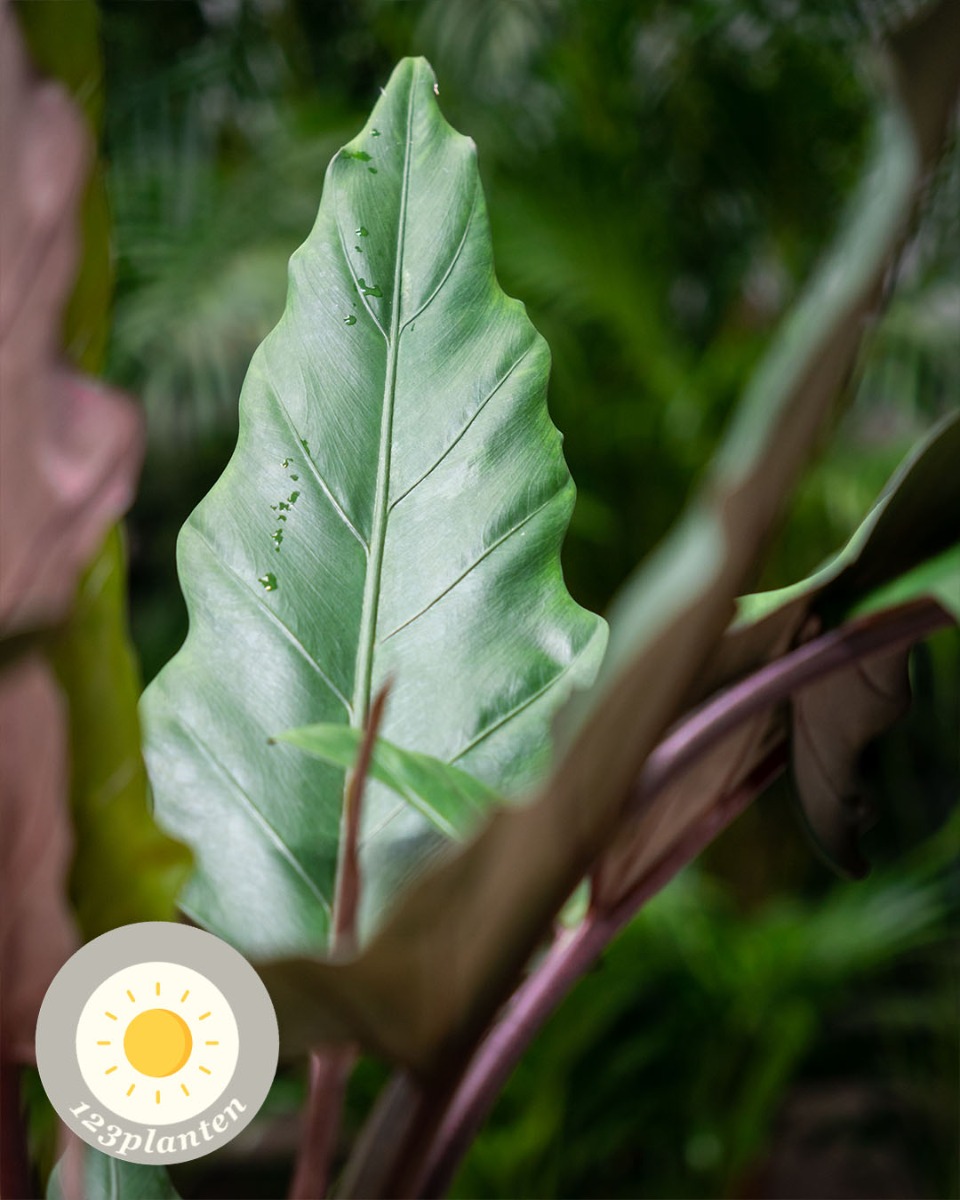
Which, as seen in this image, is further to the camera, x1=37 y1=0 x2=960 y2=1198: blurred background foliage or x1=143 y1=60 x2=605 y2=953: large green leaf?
x1=37 y1=0 x2=960 y2=1198: blurred background foliage

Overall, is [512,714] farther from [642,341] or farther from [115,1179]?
[642,341]

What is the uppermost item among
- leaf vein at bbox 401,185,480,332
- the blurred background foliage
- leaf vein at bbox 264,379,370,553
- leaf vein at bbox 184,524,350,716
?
leaf vein at bbox 401,185,480,332

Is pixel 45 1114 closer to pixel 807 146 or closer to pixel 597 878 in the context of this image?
pixel 597 878

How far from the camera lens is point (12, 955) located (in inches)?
6.4

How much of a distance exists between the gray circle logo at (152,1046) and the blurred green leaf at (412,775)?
0.13 ft

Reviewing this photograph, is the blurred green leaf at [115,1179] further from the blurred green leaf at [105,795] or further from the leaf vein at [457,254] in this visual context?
the leaf vein at [457,254]

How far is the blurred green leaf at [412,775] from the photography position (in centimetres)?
15

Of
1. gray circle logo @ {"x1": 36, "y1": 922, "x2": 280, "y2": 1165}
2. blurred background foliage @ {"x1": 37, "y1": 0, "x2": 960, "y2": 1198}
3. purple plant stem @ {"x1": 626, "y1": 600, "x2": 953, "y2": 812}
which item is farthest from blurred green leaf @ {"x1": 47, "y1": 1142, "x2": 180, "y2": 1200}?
blurred background foliage @ {"x1": 37, "y1": 0, "x2": 960, "y2": 1198}

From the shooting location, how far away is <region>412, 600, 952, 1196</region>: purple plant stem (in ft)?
0.52

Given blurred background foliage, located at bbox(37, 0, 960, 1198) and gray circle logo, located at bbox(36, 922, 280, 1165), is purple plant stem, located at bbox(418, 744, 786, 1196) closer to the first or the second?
gray circle logo, located at bbox(36, 922, 280, 1165)

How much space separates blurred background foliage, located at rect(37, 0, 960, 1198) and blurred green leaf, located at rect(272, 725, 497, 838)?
0.83 m

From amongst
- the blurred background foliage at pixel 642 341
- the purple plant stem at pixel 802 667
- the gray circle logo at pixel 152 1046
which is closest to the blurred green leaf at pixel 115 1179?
the gray circle logo at pixel 152 1046

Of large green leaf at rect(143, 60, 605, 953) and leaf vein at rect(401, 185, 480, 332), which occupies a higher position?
leaf vein at rect(401, 185, 480, 332)

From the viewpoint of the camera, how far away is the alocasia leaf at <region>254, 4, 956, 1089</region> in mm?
114
